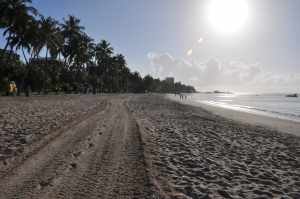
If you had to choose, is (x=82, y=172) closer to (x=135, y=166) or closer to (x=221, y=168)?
(x=135, y=166)

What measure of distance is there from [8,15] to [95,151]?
40.5 metres

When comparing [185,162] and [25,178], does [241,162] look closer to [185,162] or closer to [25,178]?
[185,162]

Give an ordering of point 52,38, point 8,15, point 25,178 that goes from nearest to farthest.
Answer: point 25,178, point 8,15, point 52,38

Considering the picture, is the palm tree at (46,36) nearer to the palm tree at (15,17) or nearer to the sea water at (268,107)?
the palm tree at (15,17)

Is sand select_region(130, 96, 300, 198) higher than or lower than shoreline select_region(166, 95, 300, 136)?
higher

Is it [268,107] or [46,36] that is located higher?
[46,36]

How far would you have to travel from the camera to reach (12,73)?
159 ft

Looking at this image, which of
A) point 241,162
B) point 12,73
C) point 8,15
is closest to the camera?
point 241,162

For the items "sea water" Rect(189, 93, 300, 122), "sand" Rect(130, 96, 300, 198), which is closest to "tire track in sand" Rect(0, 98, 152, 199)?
"sand" Rect(130, 96, 300, 198)

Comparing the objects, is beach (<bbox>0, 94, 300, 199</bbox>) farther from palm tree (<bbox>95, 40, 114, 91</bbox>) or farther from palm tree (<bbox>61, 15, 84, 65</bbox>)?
palm tree (<bbox>95, 40, 114, 91</bbox>)

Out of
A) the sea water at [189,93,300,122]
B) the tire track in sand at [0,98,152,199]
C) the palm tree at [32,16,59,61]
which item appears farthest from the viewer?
the palm tree at [32,16,59,61]

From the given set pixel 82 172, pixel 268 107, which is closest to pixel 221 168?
pixel 82 172

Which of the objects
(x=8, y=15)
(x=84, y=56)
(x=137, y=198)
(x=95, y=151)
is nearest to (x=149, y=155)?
(x=95, y=151)

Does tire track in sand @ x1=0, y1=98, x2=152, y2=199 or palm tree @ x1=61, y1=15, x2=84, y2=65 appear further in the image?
palm tree @ x1=61, y1=15, x2=84, y2=65
